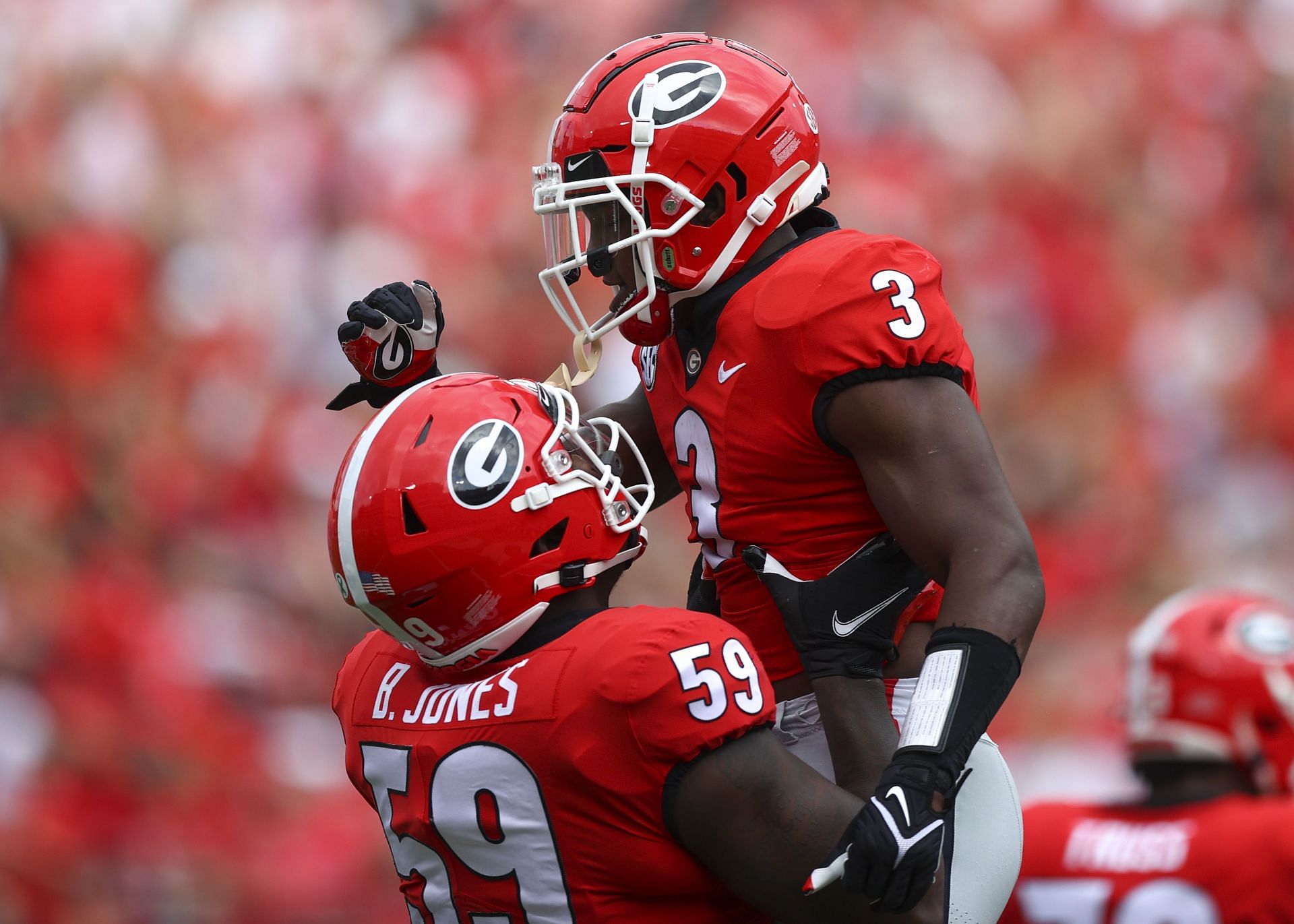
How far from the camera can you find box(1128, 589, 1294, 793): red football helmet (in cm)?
307

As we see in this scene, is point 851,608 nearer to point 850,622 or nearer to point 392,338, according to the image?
point 850,622

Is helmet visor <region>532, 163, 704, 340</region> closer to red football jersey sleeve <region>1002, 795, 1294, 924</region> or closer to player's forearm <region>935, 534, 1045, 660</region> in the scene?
player's forearm <region>935, 534, 1045, 660</region>

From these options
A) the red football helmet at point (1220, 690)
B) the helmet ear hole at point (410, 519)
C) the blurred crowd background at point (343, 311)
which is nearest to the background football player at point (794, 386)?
the helmet ear hole at point (410, 519)

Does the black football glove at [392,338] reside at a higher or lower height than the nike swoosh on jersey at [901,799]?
higher

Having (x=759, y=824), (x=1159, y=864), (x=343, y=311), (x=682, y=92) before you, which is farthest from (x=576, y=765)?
(x=343, y=311)

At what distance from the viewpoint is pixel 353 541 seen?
6.42ft

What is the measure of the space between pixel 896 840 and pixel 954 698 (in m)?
0.19

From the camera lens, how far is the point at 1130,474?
6.32m

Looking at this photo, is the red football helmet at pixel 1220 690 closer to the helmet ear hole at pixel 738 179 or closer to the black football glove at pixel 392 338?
the helmet ear hole at pixel 738 179

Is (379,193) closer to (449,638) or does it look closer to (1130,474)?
(1130,474)

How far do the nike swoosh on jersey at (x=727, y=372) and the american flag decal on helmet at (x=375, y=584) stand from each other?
0.53 meters

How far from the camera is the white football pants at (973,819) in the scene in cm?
203

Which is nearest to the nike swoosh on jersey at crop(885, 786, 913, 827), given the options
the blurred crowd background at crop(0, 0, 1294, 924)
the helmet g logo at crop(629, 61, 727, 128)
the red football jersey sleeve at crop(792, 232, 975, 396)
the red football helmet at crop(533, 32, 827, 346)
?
the red football jersey sleeve at crop(792, 232, 975, 396)

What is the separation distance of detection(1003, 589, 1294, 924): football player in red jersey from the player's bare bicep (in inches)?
51.8
